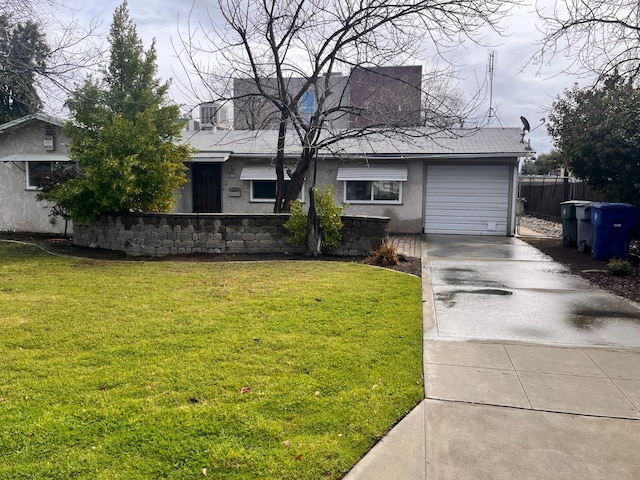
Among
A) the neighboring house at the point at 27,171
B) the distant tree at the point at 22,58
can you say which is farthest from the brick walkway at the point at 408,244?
the neighboring house at the point at 27,171

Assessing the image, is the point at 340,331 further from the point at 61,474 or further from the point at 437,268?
the point at 437,268

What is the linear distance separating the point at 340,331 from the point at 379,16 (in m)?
8.19

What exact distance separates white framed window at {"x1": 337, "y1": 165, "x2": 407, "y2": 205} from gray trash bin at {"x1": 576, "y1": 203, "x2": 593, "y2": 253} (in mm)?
5281

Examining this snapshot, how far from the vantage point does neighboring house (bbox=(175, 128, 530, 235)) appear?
15.3 m

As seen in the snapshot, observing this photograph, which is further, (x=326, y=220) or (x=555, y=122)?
(x=555, y=122)

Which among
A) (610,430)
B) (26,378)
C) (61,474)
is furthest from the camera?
(26,378)

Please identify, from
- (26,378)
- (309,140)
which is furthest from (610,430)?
(309,140)

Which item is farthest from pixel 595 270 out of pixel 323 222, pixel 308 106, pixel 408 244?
pixel 308 106

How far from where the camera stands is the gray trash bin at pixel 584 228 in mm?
11172

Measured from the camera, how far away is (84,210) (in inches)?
467

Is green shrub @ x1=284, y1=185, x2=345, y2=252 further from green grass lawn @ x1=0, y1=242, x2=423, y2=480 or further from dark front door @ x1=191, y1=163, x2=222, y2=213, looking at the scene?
dark front door @ x1=191, y1=163, x2=222, y2=213

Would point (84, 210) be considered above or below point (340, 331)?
above

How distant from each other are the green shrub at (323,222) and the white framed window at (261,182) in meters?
4.98

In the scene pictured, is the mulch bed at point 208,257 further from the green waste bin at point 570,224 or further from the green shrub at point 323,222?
the green waste bin at point 570,224
